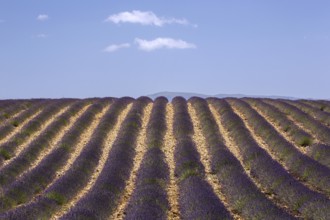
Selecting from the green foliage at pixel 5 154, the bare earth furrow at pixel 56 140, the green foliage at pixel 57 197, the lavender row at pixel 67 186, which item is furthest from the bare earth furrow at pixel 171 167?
the green foliage at pixel 5 154

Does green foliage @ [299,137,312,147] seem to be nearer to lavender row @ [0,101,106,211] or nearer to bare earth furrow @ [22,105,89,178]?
lavender row @ [0,101,106,211]

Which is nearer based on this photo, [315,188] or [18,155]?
[315,188]

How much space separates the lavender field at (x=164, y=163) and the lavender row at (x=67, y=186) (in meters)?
0.03

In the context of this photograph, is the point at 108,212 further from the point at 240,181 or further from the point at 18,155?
the point at 18,155

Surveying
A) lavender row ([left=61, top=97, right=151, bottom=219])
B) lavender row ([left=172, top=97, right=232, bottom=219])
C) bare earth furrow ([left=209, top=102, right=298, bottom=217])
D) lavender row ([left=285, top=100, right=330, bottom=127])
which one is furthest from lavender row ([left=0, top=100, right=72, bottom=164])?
lavender row ([left=285, top=100, right=330, bottom=127])

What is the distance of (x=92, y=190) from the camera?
12.7m

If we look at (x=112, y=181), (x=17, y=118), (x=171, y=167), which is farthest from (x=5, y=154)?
(x=17, y=118)

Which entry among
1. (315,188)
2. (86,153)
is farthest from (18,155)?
(315,188)

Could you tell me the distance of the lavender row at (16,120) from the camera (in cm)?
2201

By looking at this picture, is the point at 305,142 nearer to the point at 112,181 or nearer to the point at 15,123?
the point at 112,181

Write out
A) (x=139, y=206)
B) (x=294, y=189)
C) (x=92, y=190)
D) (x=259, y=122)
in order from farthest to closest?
(x=259, y=122)
(x=92, y=190)
(x=294, y=189)
(x=139, y=206)

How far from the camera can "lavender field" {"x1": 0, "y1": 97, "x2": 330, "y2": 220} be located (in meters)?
11.1

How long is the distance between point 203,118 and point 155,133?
4101 mm

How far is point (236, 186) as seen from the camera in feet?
41.7
